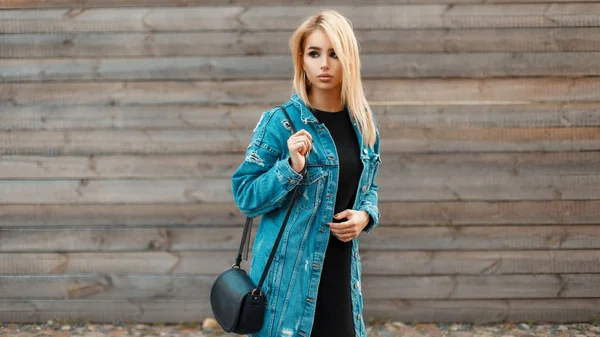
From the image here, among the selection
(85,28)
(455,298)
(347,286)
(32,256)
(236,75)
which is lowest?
(455,298)

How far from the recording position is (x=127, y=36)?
14.2ft

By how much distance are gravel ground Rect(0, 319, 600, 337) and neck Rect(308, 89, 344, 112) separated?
2393mm

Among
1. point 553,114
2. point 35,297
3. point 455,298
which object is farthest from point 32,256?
point 553,114

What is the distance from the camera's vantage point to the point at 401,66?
14.2 feet

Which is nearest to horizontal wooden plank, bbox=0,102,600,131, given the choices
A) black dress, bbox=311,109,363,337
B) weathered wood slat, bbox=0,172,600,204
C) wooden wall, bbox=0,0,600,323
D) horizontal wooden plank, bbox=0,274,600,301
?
wooden wall, bbox=0,0,600,323

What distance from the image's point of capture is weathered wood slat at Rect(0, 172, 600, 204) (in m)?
4.34

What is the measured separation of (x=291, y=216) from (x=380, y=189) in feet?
7.40

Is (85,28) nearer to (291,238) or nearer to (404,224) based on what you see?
(404,224)

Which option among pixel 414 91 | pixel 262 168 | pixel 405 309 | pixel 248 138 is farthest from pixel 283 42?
pixel 262 168

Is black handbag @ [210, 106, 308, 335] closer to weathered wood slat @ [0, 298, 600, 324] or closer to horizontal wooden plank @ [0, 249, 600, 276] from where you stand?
horizontal wooden plank @ [0, 249, 600, 276]

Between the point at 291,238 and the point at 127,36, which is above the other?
the point at 127,36

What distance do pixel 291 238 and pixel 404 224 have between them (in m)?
2.34

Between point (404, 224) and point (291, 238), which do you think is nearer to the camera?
point (291, 238)

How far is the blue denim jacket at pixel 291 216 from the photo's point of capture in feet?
7.02
